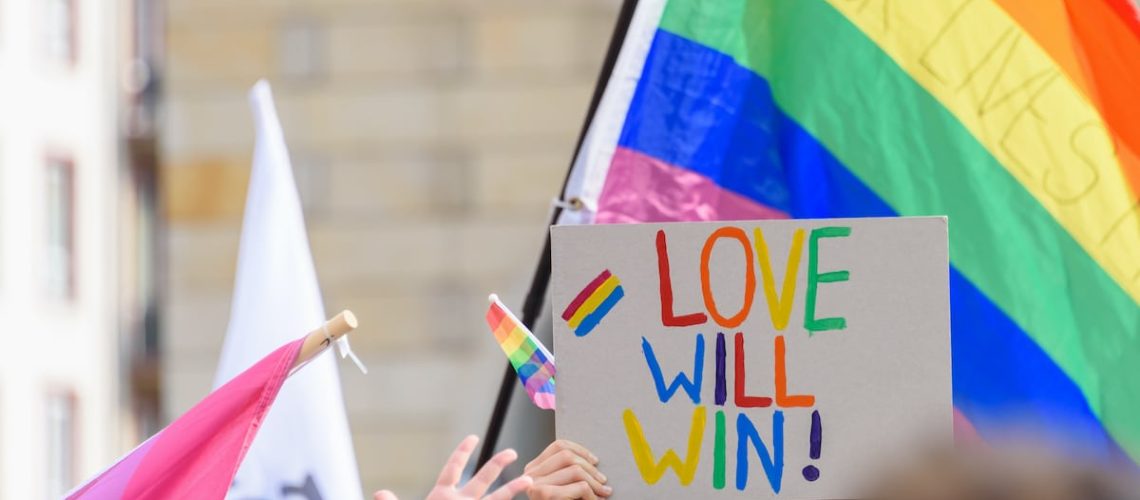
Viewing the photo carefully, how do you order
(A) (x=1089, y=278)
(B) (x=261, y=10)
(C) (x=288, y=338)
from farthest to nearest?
(B) (x=261, y=10) → (C) (x=288, y=338) → (A) (x=1089, y=278)

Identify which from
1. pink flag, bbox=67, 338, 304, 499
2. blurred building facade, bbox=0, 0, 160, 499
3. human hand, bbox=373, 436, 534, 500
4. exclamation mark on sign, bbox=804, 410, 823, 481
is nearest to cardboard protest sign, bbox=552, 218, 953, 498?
exclamation mark on sign, bbox=804, 410, 823, 481

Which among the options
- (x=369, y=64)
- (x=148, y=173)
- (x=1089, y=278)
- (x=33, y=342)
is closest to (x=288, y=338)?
(x=1089, y=278)

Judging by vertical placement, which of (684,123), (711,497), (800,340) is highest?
(684,123)

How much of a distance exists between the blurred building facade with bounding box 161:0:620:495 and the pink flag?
45.6 feet

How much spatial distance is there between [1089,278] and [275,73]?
1475 cm

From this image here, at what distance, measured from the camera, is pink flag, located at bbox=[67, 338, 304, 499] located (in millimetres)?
3529

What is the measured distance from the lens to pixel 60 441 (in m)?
24.0

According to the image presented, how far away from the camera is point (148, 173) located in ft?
86.0

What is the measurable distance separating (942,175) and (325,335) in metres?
1.42

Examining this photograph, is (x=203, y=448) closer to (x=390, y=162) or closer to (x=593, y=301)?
(x=593, y=301)

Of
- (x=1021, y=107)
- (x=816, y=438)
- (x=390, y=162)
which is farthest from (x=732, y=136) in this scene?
(x=390, y=162)

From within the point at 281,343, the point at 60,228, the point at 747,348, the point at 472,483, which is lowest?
the point at 472,483

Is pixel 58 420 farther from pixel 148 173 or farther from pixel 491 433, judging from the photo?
pixel 491 433

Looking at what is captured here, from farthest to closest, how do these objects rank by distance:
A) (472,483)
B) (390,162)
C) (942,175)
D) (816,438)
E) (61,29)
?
1. (61,29)
2. (390,162)
3. (942,175)
4. (816,438)
5. (472,483)
